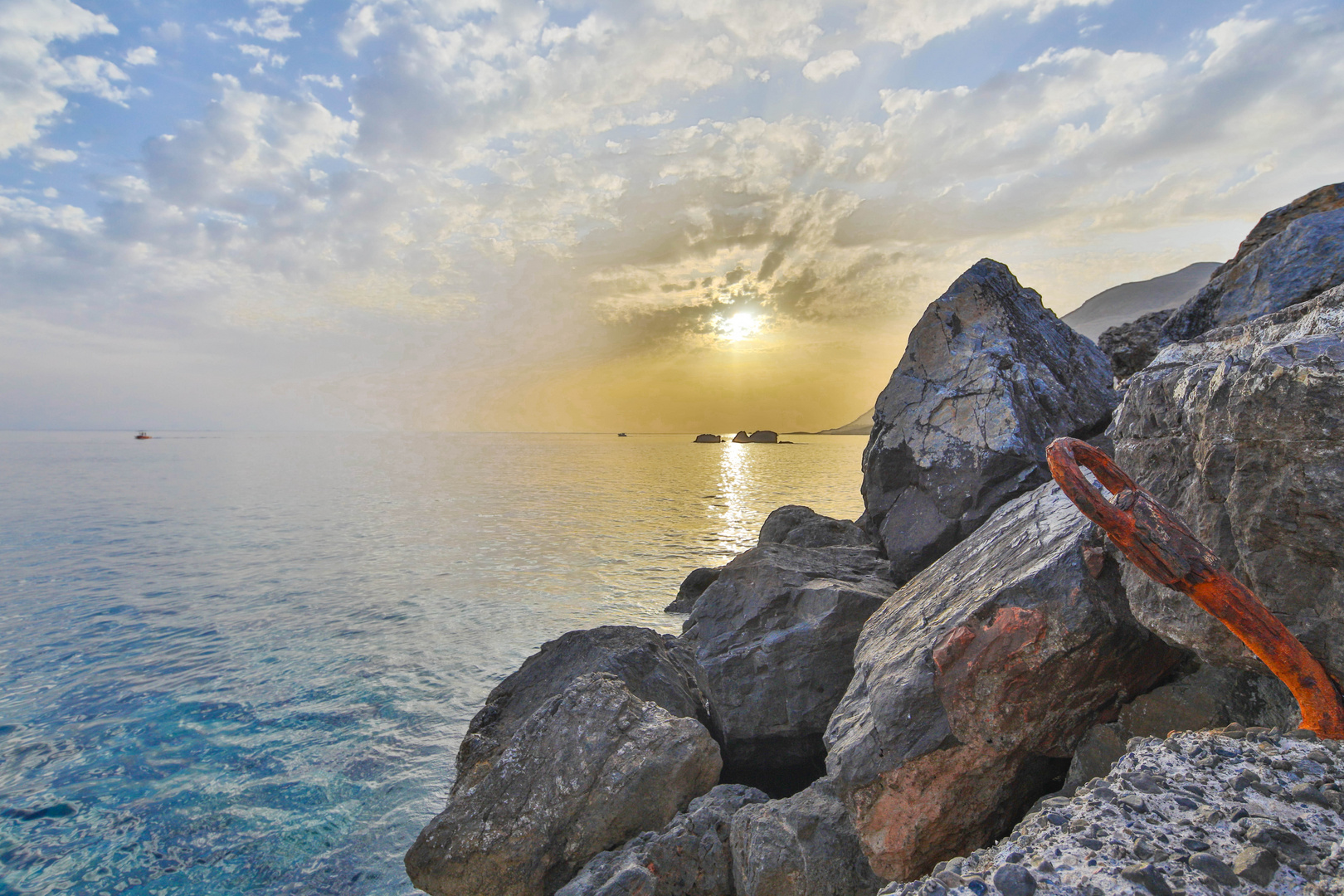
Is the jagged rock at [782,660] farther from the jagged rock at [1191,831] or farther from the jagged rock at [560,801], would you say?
the jagged rock at [1191,831]

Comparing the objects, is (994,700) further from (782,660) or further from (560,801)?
(560,801)

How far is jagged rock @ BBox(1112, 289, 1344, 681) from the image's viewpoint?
8.67 ft

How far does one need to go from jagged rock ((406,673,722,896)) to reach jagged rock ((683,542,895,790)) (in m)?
1.19

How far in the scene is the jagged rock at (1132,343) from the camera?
855cm

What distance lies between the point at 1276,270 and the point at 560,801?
925 centimetres

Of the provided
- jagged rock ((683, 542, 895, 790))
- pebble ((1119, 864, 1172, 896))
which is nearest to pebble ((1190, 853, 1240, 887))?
pebble ((1119, 864, 1172, 896))

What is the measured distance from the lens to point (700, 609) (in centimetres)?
892

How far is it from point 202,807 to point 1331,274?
14.2 m

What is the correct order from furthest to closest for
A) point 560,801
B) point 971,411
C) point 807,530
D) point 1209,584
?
point 807,530 < point 971,411 < point 560,801 < point 1209,584

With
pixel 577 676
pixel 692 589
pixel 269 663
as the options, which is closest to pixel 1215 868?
pixel 577 676

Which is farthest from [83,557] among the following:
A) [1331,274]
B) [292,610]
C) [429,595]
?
[1331,274]

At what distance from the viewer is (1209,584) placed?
8.53 ft

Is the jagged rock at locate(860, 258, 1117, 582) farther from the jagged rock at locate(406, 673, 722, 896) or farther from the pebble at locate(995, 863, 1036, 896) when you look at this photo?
the pebble at locate(995, 863, 1036, 896)

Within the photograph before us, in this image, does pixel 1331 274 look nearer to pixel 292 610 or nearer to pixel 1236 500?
pixel 1236 500
